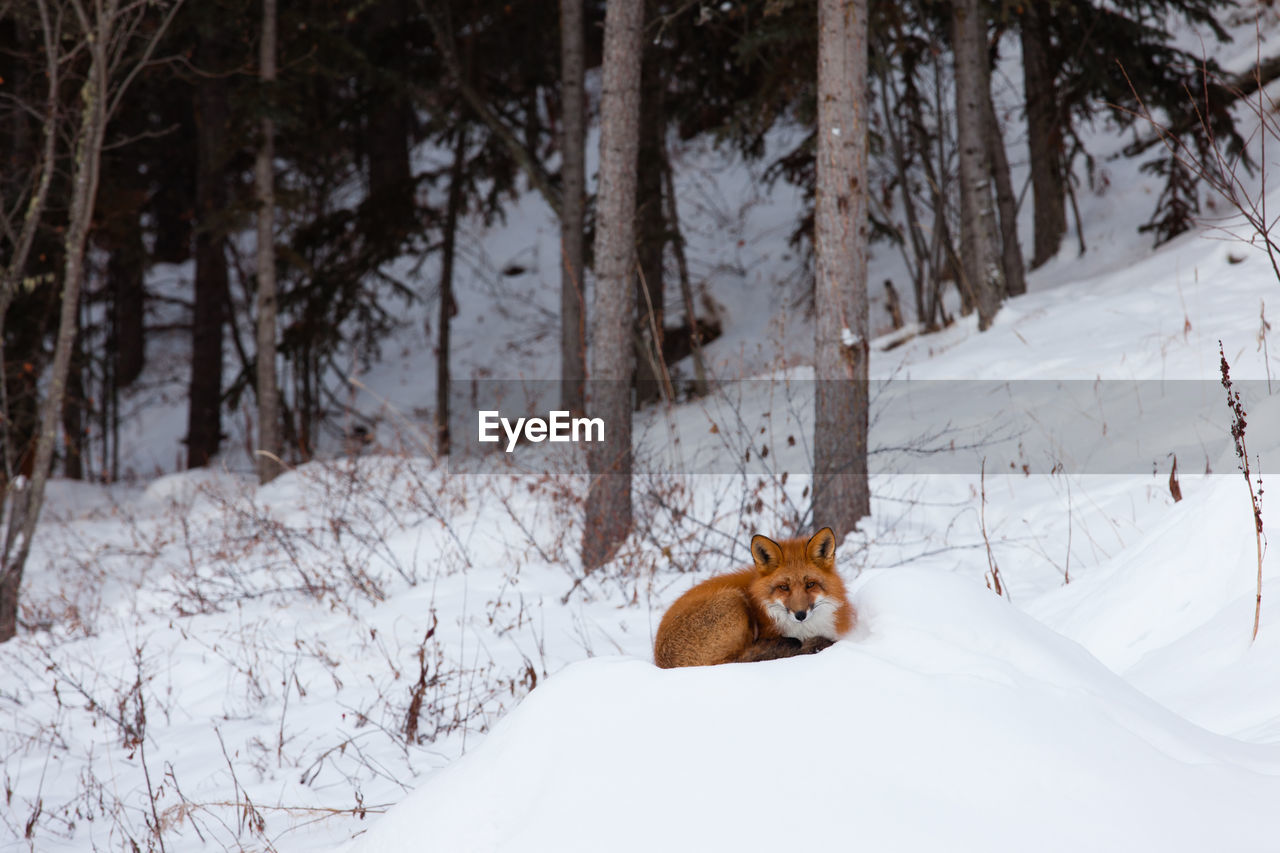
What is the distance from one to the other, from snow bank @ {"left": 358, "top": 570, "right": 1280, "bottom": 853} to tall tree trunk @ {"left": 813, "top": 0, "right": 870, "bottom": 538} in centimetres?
406

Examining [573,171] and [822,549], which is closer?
[822,549]

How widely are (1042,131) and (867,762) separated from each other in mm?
16076

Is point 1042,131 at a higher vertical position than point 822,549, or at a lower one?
higher

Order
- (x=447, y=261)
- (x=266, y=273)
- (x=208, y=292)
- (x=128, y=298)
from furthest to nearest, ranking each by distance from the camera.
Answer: (x=128, y=298) → (x=208, y=292) → (x=447, y=261) → (x=266, y=273)

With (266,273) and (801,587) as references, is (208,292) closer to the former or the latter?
(266,273)

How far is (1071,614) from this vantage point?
14.3 ft

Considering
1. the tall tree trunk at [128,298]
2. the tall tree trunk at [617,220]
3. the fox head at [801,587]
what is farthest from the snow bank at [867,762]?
the tall tree trunk at [128,298]

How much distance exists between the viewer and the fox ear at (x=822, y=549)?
3115mm

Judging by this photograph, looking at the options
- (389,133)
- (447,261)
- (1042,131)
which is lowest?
(447,261)

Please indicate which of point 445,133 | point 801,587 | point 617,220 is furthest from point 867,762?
point 445,133

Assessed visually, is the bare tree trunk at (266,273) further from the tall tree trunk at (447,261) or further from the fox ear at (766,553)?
the fox ear at (766,553)

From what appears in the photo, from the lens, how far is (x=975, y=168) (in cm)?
1148

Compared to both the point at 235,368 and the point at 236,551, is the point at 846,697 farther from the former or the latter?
the point at 235,368

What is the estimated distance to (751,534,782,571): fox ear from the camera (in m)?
3.05
